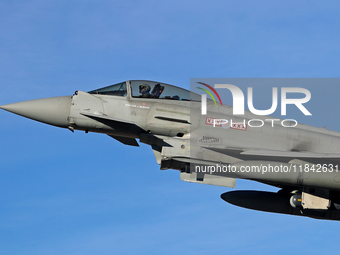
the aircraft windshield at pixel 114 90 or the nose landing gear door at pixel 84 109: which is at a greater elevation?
the aircraft windshield at pixel 114 90

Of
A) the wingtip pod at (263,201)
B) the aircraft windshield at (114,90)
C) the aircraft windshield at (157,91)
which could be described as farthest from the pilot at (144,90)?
the wingtip pod at (263,201)

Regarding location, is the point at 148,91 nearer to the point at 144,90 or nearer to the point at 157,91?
the point at 144,90

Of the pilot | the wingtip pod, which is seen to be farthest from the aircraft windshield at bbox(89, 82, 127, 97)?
the wingtip pod

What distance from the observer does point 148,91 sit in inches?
688

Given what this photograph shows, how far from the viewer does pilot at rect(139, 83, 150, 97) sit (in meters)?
17.4

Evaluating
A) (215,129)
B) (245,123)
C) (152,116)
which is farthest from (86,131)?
(245,123)

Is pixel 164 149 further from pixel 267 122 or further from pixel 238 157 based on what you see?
pixel 267 122

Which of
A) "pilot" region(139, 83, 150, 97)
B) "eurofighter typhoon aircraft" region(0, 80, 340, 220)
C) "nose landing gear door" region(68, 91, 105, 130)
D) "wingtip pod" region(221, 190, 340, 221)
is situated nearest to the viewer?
"eurofighter typhoon aircraft" region(0, 80, 340, 220)

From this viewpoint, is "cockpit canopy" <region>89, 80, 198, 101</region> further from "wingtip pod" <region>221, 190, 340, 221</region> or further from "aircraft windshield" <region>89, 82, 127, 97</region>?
"wingtip pod" <region>221, 190, 340, 221</region>

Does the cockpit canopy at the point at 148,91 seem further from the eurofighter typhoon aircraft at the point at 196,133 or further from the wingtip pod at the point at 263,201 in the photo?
the wingtip pod at the point at 263,201

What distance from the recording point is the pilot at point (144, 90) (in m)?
17.4

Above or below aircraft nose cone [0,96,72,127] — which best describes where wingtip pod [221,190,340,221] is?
below

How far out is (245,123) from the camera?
17.0 m

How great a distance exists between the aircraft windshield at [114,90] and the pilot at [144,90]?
0.58 m
